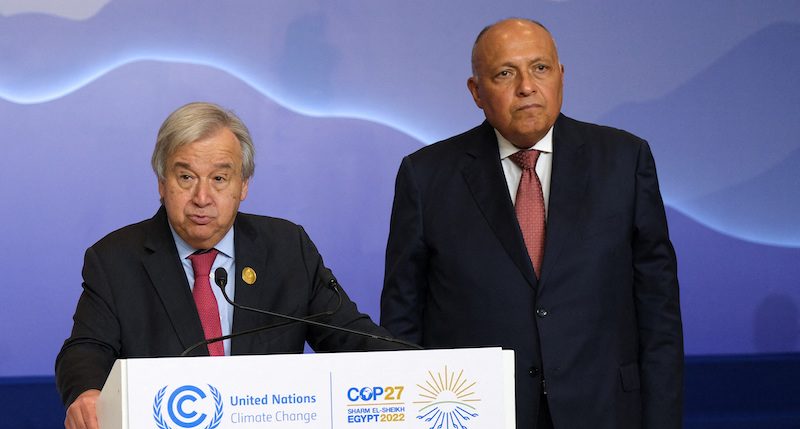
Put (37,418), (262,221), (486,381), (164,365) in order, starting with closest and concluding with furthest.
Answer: (164,365), (486,381), (262,221), (37,418)

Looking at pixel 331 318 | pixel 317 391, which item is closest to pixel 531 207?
pixel 331 318

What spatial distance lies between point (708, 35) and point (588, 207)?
244cm

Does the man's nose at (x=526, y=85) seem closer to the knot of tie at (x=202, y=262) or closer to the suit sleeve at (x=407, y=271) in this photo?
the suit sleeve at (x=407, y=271)

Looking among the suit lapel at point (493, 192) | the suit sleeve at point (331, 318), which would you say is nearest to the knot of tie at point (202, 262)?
the suit sleeve at point (331, 318)

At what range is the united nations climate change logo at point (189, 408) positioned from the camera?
1738 millimetres

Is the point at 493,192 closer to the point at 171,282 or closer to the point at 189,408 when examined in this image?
the point at 171,282

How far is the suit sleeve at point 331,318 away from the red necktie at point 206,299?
0.23 m

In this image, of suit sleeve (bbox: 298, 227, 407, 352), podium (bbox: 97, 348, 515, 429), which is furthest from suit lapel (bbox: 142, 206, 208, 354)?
podium (bbox: 97, 348, 515, 429)

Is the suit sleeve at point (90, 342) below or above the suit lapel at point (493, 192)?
below

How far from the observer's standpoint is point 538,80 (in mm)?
2775

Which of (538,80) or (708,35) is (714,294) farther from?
(538,80)

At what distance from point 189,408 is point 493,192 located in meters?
1.25

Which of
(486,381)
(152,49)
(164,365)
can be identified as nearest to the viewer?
(164,365)

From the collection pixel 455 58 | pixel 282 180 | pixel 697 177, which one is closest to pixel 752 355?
pixel 697 177
